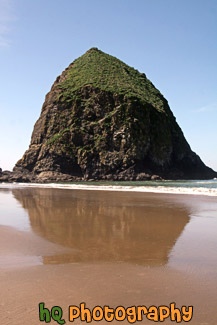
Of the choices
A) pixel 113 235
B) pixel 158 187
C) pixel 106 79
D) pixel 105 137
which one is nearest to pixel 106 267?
pixel 113 235

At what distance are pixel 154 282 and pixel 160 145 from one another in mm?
76067

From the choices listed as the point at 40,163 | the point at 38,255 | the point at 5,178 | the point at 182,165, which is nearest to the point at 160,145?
the point at 182,165

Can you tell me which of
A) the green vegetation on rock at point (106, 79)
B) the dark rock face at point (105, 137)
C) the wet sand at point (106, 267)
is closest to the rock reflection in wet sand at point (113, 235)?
the wet sand at point (106, 267)

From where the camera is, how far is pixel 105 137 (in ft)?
247

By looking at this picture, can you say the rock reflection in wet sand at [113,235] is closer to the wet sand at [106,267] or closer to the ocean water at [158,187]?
the wet sand at [106,267]

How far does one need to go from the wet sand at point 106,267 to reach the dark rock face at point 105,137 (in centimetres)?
6007

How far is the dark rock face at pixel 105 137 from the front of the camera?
7288 centimetres

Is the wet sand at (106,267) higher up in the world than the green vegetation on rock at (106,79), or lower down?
lower down

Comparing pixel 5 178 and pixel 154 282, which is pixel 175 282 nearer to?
pixel 154 282

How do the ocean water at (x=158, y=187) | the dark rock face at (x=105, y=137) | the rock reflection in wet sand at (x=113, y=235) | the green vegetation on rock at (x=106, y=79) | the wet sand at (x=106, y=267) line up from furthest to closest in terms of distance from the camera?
the green vegetation on rock at (x=106, y=79) < the dark rock face at (x=105, y=137) < the ocean water at (x=158, y=187) < the rock reflection in wet sand at (x=113, y=235) < the wet sand at (x=106, y=267)

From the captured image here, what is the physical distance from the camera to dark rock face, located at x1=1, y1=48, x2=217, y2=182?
2869 inches

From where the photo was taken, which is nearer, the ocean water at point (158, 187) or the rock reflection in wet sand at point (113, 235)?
the rock reflection in wet sand at point (113, 235)

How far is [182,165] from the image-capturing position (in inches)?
3369

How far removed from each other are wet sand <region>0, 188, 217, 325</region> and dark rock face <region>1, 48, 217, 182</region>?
6007 centimetres
